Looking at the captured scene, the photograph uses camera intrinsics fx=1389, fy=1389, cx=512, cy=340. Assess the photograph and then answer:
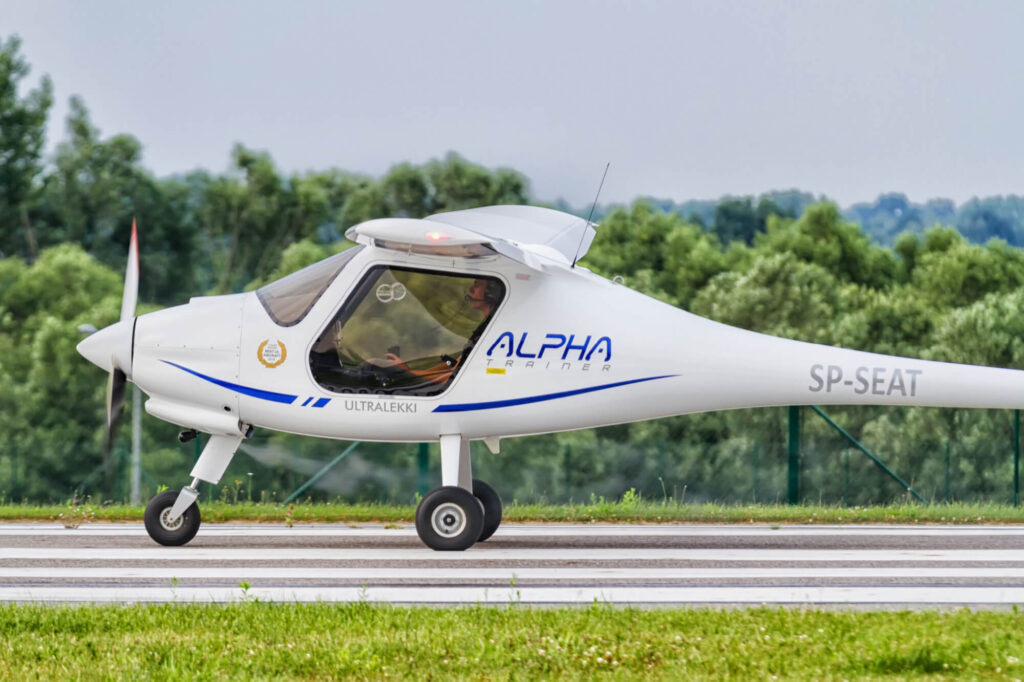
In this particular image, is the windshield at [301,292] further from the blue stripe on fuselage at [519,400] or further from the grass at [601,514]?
the grass at [601,514]

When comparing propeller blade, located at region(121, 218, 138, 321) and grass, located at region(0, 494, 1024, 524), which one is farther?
grass, located at region(0, 494, 1024, 524)

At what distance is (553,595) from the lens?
28.2 ft

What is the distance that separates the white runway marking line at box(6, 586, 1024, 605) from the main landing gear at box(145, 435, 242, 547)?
2102mm

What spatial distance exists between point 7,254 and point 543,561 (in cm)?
5608

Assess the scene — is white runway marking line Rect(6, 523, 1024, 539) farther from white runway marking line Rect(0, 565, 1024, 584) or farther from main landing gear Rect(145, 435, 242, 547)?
white runway marking line Rect(0, 565, 1024, 584)

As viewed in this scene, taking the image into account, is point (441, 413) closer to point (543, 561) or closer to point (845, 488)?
point (543, 561)

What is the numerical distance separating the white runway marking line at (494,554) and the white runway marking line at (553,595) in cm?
145

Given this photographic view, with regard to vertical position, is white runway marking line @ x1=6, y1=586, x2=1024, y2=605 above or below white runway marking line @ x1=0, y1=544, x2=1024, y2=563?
below

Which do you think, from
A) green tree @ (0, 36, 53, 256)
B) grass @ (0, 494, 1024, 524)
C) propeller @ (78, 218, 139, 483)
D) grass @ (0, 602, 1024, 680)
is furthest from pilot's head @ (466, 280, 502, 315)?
green tree @ (0, 36, 53, 256)

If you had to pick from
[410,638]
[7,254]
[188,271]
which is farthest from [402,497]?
[7,254]

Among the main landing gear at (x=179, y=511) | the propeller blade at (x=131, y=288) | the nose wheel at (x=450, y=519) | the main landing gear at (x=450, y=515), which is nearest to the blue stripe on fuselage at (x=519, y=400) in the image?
the main landing gear at (x=450, y=515)

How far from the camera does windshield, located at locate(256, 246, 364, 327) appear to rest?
426 inches

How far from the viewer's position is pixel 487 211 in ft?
42.0

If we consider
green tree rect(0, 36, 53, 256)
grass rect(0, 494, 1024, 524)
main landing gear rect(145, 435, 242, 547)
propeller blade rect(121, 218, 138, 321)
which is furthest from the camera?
green tree rect(0, 36, 53, 256)
